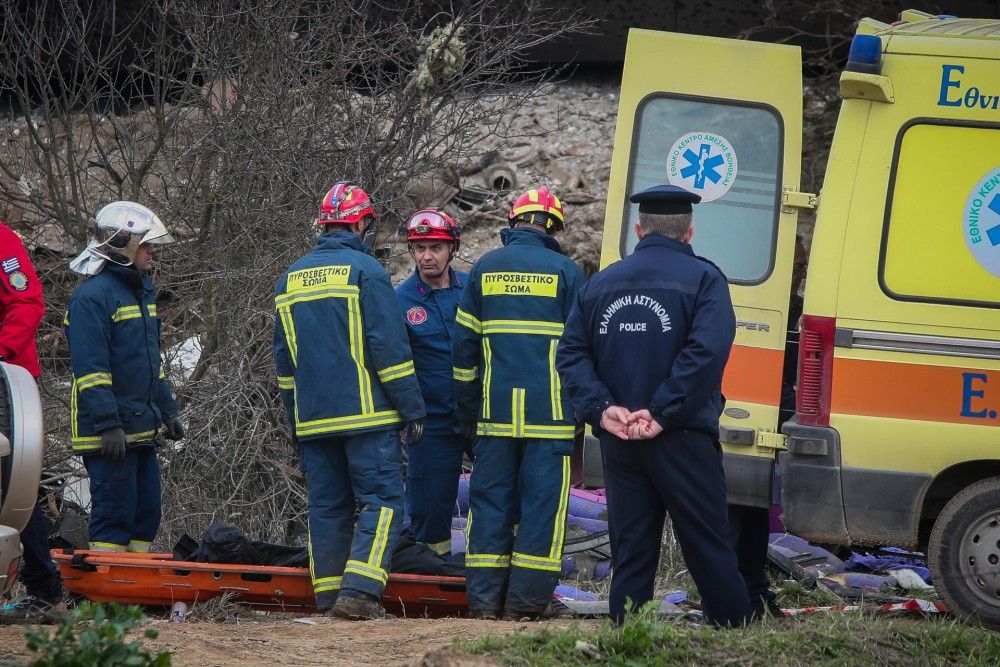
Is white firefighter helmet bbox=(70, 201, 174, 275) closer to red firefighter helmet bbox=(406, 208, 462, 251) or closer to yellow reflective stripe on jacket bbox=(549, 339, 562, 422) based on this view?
red firefighter helmet bbox=(406, 208, 462, 251)

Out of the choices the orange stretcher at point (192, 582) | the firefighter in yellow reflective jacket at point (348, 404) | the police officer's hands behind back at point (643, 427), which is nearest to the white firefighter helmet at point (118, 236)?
the firefighter in yellow reflective jacket at point (348, 404)

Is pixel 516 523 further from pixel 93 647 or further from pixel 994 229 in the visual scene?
pixel 93 647

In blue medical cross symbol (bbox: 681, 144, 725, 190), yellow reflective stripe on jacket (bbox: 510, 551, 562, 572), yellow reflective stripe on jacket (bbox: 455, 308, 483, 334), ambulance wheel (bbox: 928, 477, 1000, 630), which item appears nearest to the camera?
ambulance wheel (bbox: 928, 477, 1000, 630)

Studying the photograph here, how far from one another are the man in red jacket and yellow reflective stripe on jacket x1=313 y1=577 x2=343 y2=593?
51.9 inches

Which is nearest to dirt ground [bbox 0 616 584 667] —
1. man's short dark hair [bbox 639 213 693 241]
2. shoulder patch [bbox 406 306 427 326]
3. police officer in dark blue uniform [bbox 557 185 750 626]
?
police officer in dark blue uniform [bbox 557 185 750 626]

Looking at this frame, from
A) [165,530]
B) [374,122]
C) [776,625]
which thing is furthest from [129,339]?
[776,625]

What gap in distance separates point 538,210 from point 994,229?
2.04 meters

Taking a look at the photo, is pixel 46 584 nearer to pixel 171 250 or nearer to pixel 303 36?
pixel 171 250

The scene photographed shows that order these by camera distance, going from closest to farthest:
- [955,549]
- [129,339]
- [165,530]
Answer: [955,549] < [129,339] < [165,530]

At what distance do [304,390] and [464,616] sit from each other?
1.32 m

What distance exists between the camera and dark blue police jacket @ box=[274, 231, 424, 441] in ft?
18.3

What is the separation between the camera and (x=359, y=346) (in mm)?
5625

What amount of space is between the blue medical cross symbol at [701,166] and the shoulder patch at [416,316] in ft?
4.96

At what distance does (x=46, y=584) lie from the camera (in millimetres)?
5934
